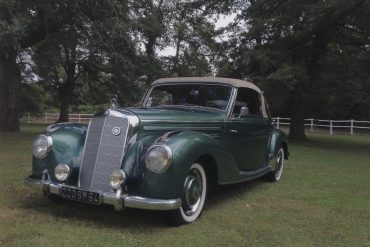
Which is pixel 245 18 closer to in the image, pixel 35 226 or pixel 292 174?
pixel 292 174

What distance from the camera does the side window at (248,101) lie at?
7430 millimetres

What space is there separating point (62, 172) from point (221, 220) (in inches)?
81.1

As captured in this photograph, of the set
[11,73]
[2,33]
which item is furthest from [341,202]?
[11,73]

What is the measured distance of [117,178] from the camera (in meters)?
5.22

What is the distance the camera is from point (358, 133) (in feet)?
107

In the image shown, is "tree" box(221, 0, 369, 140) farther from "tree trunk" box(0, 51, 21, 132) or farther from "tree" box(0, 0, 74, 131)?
"tree trunk" box(0, 51, 21, 132)

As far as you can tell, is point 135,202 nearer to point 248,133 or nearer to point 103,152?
point 103,152

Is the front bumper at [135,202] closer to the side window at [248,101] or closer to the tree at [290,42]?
the side window at [248,101]

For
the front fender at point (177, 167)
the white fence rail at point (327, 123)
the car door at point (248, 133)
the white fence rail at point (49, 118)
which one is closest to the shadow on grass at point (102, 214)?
the front fender at point (177, 167)

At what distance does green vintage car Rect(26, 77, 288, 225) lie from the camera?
17.0 feet

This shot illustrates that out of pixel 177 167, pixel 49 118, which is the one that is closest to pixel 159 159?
pixel 177 167

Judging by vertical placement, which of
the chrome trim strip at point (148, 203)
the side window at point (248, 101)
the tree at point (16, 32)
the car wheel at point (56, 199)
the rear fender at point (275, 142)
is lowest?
the car wheel at point (56, 199)

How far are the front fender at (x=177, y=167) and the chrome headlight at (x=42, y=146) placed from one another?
1.45 meters

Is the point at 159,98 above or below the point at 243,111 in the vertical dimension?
above
